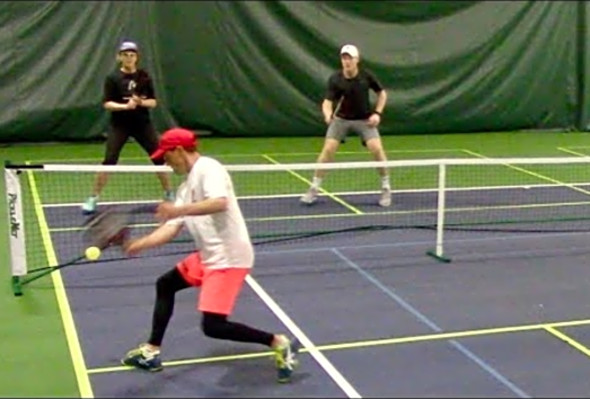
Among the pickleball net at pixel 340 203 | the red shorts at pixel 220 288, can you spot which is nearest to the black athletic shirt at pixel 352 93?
the pickleball net at pixel 340 203

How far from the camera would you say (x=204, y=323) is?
5.71m

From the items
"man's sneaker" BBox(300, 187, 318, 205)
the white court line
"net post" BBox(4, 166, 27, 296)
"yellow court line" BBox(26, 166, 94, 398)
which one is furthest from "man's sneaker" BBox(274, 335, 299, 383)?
"man's sneaker" BBox(300, 187, 318, 205)

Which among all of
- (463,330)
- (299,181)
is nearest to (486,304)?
(463,330)

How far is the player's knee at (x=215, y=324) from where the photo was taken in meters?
5.67

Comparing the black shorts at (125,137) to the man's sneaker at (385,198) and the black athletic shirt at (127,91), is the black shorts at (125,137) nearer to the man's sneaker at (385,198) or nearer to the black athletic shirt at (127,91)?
the black athletic shirt at (127,91)

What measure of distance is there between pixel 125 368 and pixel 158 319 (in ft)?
1.43

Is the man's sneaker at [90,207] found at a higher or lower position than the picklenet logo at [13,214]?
lower

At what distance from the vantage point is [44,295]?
297 inches

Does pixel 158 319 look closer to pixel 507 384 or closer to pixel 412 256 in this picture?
pixel 507 384

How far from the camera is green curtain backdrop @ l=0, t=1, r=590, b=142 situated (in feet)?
50.5

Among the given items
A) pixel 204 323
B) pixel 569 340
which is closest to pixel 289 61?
pixel 569 340

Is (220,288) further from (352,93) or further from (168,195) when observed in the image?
(352,93)

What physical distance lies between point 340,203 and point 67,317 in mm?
4787

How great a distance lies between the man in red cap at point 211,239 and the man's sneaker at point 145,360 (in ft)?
1.61
